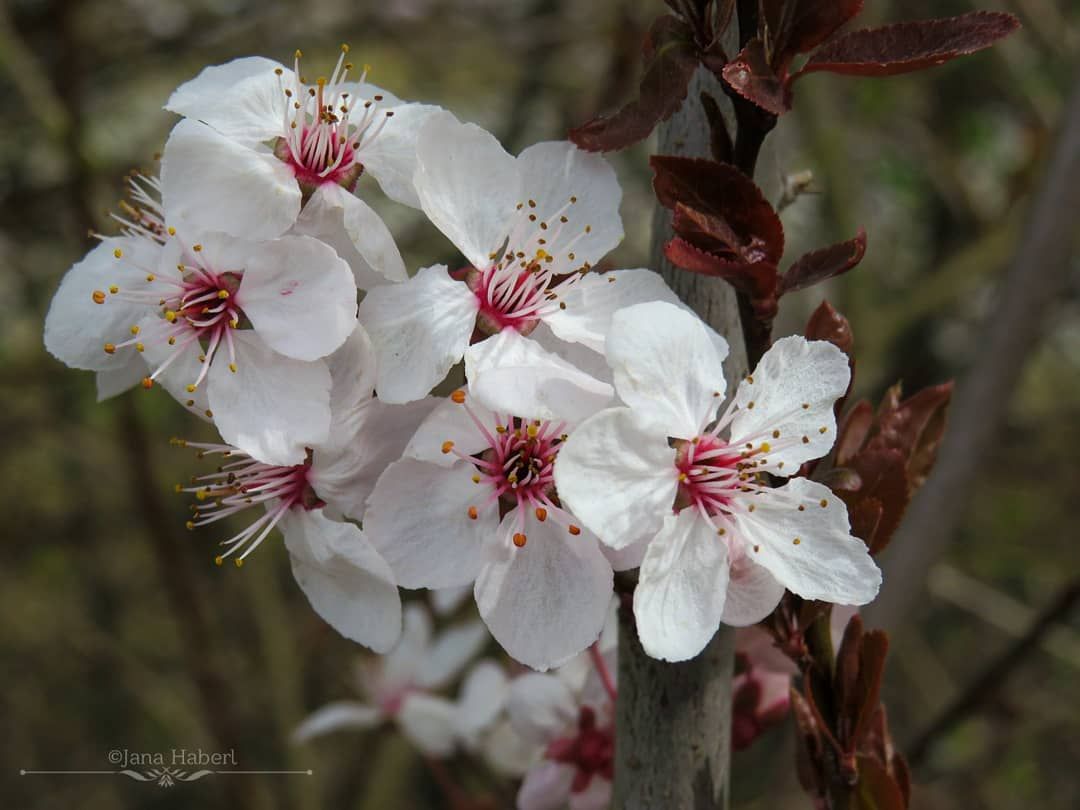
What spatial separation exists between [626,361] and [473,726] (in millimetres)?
883

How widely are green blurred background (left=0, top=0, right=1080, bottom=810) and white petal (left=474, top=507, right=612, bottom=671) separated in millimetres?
1196

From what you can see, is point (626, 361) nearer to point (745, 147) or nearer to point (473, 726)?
point (745, 147)

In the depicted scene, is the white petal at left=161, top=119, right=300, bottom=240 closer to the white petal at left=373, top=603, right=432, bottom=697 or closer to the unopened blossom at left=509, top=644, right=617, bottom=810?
the unopened blossom at left=509, top=644, right=617, bottom=810

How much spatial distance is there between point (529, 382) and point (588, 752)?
0.51 meters

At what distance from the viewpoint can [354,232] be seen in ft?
2.51

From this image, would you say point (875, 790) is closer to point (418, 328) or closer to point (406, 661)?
point (418, 328)

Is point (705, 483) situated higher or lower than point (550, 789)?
higher

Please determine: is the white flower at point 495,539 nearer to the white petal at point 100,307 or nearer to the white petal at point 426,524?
the white petal at point 426,524

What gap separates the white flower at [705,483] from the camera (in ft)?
2.31

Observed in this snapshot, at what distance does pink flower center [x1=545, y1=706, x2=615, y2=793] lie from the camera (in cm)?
106

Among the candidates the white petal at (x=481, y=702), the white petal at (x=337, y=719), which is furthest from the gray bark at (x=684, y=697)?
the white petal at (x=337, y=719)

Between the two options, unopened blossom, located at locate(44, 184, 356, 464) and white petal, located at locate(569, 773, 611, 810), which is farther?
white petal, located at locate(569, 773, 611, 810)

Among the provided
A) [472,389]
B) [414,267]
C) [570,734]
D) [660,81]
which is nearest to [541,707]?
[570,734]

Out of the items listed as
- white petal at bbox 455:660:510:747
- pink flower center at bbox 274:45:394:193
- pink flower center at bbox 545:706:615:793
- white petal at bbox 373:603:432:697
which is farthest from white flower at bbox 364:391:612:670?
white petal at bbox 373:603:432:697
